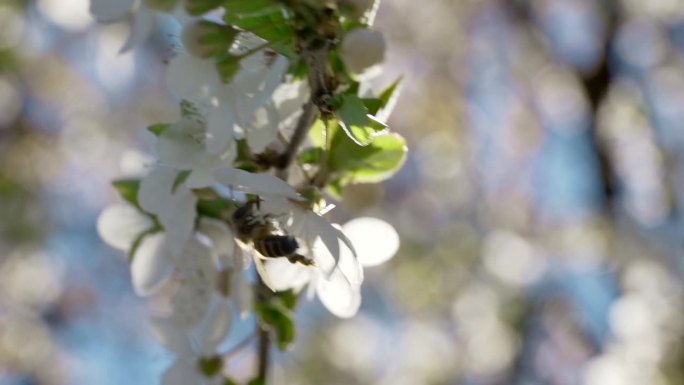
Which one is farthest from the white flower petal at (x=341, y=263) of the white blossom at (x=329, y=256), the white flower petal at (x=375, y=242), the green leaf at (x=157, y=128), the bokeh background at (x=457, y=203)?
the bokeh background at (x=457, y=203)

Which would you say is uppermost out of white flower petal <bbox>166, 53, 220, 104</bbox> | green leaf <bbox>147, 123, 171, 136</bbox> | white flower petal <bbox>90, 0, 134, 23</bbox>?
white flower petal <bbox>90, 0, 134, 23</bbox>

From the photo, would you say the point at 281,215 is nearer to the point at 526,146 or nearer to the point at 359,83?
the point at 359,83

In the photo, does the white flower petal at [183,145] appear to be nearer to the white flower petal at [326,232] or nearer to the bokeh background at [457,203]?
the white flower petal at [326,232]

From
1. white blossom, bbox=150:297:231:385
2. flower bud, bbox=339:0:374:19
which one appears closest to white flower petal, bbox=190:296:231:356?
white blossom, bbox=150:297:231:385

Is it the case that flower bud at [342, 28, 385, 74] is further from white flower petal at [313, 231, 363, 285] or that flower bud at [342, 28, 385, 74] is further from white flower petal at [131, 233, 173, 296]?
white flower petal at [131, 233, 173, 296]

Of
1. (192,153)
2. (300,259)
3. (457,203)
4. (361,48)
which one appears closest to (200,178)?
(192,153)

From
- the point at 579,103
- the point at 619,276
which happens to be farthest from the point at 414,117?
the point at 619,276

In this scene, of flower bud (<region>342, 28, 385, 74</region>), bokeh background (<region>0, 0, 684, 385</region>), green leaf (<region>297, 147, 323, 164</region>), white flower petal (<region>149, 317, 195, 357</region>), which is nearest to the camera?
flower bud (<region>342, 28, 385, 74</region>)
